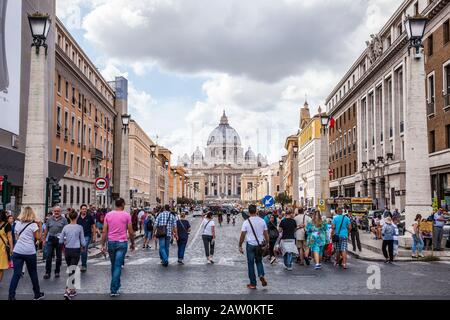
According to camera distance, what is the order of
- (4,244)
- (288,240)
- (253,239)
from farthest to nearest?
(288,240), (253,239), (4,244)

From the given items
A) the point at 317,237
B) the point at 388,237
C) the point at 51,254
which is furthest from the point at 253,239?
the point at 388,237

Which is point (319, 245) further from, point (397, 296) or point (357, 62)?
point (357, 62)

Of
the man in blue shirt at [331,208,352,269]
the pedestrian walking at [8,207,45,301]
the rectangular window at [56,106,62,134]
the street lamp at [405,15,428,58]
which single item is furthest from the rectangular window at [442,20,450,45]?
the pedestrian walking at [8,207,45,301]

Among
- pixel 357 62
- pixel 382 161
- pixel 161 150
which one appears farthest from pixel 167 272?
pixel 161 150

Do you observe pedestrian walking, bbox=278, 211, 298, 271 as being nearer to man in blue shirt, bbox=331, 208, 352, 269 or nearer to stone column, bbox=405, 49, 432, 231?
man in blue shirt, bbox=331, 208, 352, 269

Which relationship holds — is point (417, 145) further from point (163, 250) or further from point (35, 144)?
point (35, 144)

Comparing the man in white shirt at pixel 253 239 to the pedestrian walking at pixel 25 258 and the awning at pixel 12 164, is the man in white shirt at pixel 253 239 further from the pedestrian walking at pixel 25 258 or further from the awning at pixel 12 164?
the awning at pixel 12 164

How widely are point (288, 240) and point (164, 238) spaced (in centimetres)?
362

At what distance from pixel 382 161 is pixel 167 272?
1521 inches

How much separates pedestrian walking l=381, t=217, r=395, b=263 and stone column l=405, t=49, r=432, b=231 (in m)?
3.43

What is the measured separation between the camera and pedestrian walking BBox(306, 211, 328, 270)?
54.3 feet

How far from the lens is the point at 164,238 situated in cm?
1727

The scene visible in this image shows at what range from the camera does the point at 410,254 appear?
2028 centimetres

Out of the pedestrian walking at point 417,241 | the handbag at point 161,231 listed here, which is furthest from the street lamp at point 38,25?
the pedestrian walking at point 417,241
